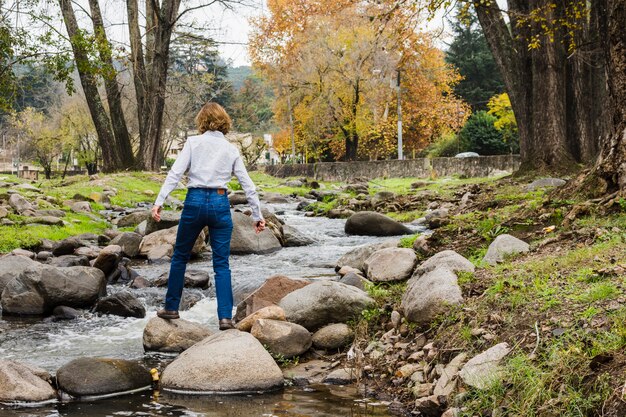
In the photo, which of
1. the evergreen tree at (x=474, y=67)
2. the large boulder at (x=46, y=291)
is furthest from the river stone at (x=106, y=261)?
the evergreen tree at (x=474, y=67)

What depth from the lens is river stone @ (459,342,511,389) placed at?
454cm

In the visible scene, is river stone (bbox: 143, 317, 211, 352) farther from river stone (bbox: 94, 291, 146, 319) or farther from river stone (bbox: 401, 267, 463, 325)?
river stone (bbox: 401, 267, 463, 325)

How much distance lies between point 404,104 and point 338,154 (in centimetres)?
650

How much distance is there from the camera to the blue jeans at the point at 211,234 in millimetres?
6496

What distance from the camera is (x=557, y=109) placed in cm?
1838

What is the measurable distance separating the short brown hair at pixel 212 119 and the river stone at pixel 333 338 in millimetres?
2098

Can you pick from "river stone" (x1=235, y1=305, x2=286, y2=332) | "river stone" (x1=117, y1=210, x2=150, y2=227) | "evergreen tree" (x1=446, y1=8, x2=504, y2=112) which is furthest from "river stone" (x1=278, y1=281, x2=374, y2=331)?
"evergreen tree" (x1=446, y1=8, x2=504, y2=112)

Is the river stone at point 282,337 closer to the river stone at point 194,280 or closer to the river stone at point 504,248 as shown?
the river stone at point 504,248

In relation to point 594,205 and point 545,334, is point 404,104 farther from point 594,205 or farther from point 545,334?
point 545,334

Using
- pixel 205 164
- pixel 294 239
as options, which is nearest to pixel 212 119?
pixel 205 164

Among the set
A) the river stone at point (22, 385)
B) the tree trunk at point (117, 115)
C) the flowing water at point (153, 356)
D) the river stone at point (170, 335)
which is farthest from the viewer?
the tree trunk at point (117, 115)

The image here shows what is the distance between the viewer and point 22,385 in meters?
5.23

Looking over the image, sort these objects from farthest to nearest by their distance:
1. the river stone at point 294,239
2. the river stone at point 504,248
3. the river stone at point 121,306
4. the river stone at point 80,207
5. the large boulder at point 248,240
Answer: the river stone at point 80,207 → the river stone at point 294,239 → the large boulder at point 248,240 → the river stone at point 121,306 → the river stone at point 504,248

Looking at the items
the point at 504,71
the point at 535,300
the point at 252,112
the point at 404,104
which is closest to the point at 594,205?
the point at 535,300
